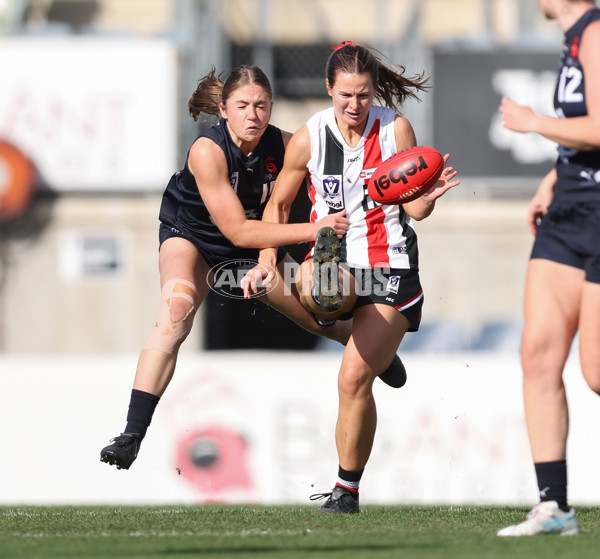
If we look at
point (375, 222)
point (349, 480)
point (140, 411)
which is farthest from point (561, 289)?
point (140, 411)

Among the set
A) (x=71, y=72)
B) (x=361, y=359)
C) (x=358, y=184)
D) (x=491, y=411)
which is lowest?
(x=491, y=411)

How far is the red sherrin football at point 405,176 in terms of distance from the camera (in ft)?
15.6

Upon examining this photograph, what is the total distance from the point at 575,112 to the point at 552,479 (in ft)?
3.97

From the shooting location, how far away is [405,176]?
15.5ft

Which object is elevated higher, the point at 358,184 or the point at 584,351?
the point at 358,184

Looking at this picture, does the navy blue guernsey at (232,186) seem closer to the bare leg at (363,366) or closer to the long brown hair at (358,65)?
the long brown hair at (358,65)

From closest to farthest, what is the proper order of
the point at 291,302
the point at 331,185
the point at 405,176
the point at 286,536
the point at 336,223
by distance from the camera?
the point at 286,536
the point at 405,176
the point at 336,223
the point at 331,185
the point at 291,302

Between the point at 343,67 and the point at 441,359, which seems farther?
the point at 441,359

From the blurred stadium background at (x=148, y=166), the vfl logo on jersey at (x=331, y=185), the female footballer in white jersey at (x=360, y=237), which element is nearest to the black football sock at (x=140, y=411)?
the female footballer in white jersey at (x=360, y=237)

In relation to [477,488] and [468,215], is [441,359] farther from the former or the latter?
[468,215]

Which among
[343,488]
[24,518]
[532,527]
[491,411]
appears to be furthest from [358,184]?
[491,411]

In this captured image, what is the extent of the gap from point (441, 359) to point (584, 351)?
5166 millimetres

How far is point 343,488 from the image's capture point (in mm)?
5145

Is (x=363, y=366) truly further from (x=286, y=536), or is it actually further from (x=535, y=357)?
(x=535, y=357)
